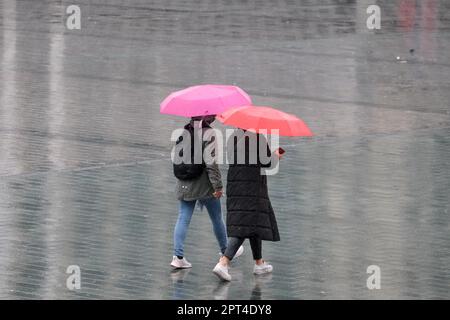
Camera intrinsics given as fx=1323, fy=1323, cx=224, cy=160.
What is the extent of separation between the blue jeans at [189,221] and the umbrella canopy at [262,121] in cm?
80

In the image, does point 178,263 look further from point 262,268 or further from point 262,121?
point 262,121

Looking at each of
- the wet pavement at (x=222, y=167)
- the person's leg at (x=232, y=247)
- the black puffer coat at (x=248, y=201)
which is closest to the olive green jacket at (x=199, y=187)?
the black puffer coat at (x=248, y=201)

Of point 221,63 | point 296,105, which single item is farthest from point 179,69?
point 296,105

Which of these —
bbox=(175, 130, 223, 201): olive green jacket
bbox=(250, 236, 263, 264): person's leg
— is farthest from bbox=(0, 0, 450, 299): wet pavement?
bbox=(175, 130, 223, 201): olive green jacket

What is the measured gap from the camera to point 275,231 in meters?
10.1

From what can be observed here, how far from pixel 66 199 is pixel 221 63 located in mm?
9475

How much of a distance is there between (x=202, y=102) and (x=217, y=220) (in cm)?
100

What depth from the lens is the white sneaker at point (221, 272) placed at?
9.88 meters

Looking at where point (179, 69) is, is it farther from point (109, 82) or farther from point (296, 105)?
point (296, 105)

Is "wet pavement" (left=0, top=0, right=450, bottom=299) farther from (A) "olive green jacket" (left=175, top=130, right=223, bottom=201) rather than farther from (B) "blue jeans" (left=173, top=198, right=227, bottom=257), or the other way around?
(A) "olive green jacket" (left=175, top=130, right=223, bottom=201)

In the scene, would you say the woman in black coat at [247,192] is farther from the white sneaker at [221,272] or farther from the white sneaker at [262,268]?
the white sneaker at [262,268]

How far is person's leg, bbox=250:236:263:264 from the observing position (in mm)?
10023

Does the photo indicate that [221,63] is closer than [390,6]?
Yes

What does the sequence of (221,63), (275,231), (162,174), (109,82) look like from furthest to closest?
1. (221,63)
2. (109,82)
3. (162,174)
4. (275,231)
